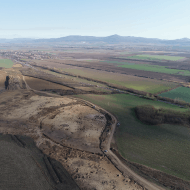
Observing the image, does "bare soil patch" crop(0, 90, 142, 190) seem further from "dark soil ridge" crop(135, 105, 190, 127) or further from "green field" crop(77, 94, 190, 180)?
"dark soil ridge" crop(135, 105, 190, 127)

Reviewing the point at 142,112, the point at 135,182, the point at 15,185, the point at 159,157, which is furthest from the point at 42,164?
the point at 142,112

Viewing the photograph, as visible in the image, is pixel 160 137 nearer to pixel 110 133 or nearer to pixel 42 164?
pixel 110 133

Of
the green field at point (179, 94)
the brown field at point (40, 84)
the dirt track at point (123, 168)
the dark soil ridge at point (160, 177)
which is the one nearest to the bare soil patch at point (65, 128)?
the dirt track at point (123, 168)

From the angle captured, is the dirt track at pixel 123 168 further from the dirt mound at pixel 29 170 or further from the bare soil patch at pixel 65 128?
the dirt mound at pixel 29 170

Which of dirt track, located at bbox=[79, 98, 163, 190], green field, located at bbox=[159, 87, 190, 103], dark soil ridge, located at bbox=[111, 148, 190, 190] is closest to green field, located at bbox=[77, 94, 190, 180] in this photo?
dark soil ridge, located at bbox=[111, 148, 190, 190]

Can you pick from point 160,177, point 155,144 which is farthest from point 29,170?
point 155,144

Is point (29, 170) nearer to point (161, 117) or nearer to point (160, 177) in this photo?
point (160, 177)
